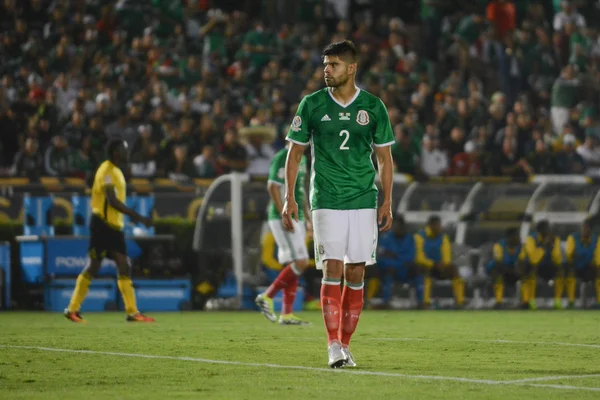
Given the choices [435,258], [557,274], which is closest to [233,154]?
[435,258]

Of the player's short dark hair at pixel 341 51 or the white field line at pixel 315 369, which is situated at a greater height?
the player's short dark hair at pixel 341 51

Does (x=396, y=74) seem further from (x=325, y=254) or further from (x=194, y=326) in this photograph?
(x=325, y=254)

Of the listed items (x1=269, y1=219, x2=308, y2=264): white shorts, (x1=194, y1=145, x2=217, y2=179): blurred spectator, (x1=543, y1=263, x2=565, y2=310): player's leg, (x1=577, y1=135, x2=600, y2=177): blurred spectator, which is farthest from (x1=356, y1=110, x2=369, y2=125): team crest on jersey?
(x1=577, y1=135, x2=600, y2=177): blurred spectator

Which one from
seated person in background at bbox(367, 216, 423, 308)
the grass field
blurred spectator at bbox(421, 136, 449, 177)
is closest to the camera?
the grass field

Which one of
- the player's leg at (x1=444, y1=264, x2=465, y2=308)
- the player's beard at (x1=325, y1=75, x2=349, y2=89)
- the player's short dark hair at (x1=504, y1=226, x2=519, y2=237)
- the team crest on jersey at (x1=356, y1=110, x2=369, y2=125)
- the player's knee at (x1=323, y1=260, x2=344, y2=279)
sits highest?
the player's beard at (x1=325, y1=75, x2=349, y2=89)

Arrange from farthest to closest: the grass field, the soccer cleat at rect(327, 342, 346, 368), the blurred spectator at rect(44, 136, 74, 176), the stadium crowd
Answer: the stadium crowd
the blurred spectator at rect(44, 136, 74, 176)
the soccer cleat at rect(327, 342, 346, 368)
the grass field

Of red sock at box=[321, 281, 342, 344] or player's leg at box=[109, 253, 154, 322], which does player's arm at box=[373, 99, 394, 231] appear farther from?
player's leg at box=[109, 253, 154, 322]

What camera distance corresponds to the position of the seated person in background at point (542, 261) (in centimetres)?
1986

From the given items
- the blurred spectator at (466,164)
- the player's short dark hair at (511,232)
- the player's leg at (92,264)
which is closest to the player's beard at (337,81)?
the player's leg at (92,264)

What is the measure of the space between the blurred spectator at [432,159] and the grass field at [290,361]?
25.8 ft

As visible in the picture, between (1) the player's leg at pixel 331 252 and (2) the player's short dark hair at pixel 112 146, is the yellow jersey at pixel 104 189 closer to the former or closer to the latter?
(2) the player's short dark hair at pixel 112 146

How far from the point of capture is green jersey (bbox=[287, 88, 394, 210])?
356 inches

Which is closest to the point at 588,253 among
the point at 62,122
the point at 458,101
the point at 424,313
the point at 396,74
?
the point at 424,313

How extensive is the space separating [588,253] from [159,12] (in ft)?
34.9
